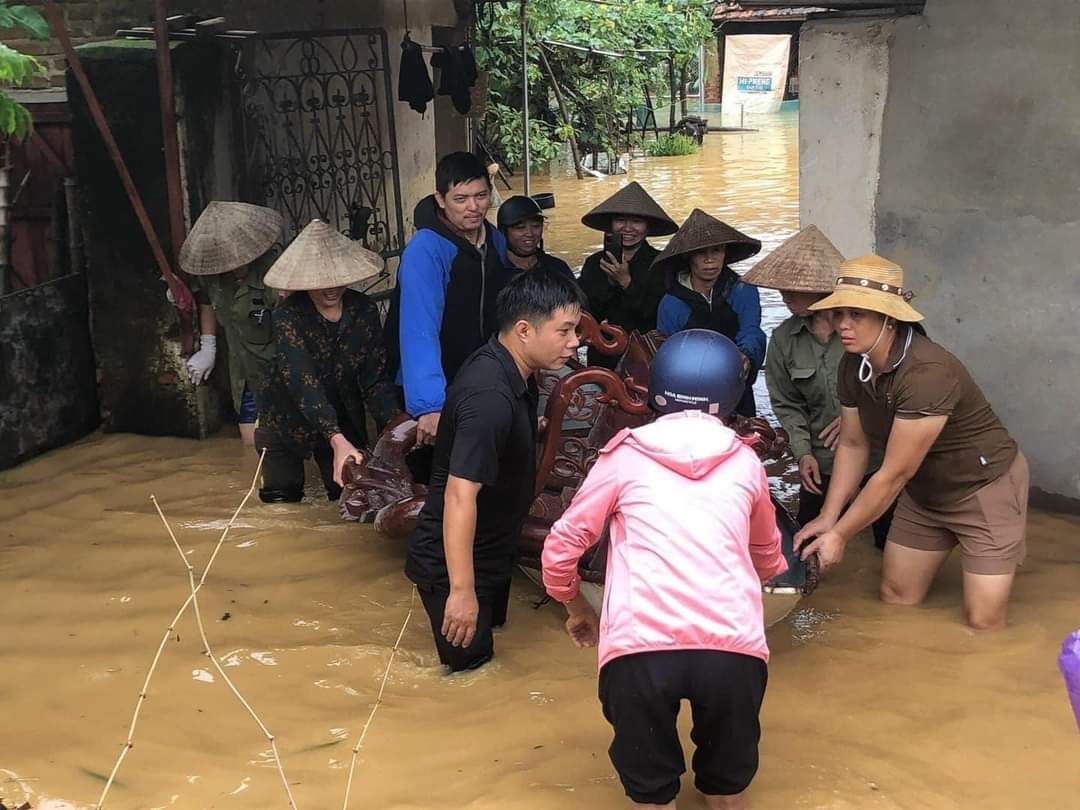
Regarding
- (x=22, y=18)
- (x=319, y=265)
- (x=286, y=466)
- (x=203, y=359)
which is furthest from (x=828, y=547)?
(x=203, y=359)

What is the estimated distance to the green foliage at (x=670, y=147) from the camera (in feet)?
73.9

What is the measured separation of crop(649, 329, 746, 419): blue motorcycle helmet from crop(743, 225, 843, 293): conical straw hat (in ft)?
5.85

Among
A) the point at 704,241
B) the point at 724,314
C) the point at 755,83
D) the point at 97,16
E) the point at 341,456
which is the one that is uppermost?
the point at 755,83

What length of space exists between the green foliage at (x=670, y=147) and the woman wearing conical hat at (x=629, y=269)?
17413mm

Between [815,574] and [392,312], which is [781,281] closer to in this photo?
[815,574]

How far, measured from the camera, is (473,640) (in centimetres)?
373

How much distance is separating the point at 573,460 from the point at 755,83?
3013 cm

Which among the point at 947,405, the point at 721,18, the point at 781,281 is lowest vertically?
the point at 947,405

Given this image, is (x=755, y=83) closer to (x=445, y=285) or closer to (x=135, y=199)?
(x=135, y=199)

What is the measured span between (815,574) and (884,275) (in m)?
1.00

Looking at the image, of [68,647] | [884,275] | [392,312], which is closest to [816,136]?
[884,275]

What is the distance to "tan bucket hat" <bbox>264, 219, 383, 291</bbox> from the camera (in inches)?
189

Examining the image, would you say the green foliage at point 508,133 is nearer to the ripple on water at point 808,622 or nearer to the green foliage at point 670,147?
the green foliage at point 670,147

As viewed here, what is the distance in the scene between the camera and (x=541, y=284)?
3.25 m
